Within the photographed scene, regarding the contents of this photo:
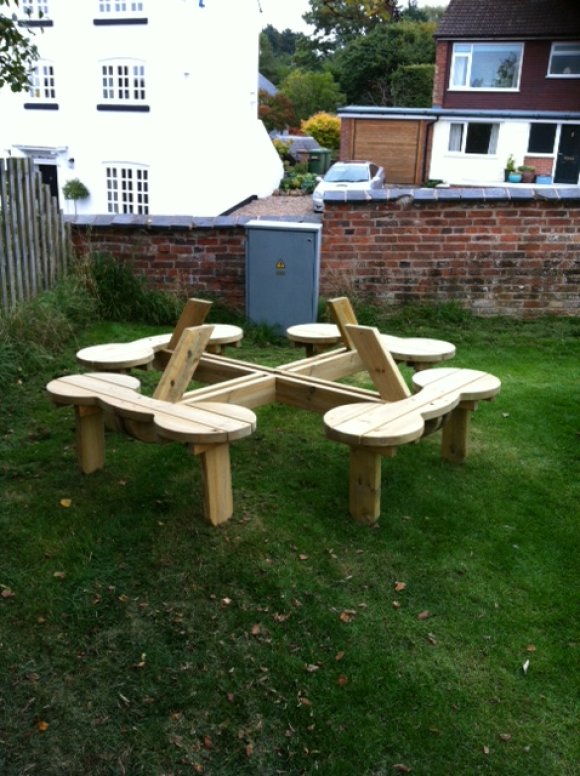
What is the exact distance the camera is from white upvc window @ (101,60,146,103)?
18.7m

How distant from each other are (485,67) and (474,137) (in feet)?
10.6

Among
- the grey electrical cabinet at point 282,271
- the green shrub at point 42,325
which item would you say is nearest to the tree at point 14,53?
the green shrub at point 42,325

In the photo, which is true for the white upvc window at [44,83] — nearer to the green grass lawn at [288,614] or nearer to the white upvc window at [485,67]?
the white upvc window at [485,67]

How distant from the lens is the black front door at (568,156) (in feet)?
90.6

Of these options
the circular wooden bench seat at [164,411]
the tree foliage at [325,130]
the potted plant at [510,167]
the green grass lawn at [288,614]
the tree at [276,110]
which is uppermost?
the tree at [276,110]

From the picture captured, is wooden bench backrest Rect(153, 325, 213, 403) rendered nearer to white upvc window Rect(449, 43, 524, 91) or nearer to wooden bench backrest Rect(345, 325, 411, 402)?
wooden bench backrest Rect(345, 325, 411, 402)

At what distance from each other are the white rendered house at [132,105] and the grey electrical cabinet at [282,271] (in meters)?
12.7

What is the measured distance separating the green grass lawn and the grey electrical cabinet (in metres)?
2.51

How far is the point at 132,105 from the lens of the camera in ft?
61.7

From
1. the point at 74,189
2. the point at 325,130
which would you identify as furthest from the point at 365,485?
the point at 325,130

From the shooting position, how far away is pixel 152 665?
9.12 ft

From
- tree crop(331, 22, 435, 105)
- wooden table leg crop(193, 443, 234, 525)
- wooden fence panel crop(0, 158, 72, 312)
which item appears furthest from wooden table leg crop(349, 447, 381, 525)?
tree crop(331, 22, 435, 105)

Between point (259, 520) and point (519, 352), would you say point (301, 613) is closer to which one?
point (259, 520)

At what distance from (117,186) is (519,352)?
605 inches
